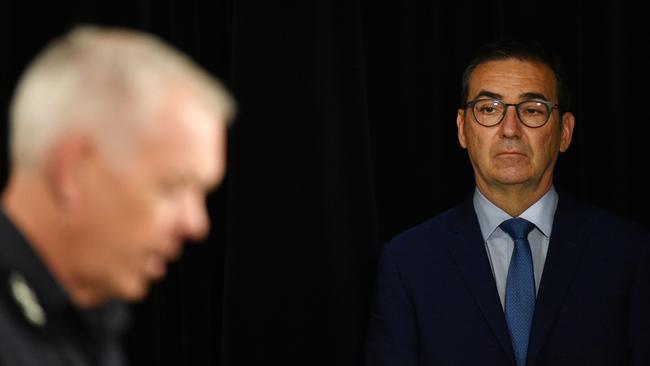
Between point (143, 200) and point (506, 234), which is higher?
point (143, 200)

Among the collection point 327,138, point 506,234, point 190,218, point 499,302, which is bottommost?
point 499,302

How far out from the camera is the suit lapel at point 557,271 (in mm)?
2057

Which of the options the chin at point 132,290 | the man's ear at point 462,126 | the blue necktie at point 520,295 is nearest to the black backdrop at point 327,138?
the man's ear at point 462,126

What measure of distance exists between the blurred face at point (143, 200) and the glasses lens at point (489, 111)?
1317mm

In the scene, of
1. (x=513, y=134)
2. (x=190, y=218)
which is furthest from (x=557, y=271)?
(x=190, y=218)

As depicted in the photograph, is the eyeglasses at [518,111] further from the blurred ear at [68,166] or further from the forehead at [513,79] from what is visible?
the blurred ear at [68,166]

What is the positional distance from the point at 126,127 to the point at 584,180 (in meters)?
1.88

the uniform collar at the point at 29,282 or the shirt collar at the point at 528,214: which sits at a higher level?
the uniform collar at the point at 29,282

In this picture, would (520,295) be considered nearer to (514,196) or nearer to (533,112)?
(514,196)

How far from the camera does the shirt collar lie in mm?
2174

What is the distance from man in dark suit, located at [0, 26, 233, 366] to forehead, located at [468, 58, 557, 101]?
4.42 feet

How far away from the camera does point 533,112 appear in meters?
2.20

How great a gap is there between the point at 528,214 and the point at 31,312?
150 cm

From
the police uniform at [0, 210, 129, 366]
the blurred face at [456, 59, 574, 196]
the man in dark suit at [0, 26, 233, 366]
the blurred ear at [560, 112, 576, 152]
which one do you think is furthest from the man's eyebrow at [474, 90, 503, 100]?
the police uniform at [0, 210, 129, 366]
